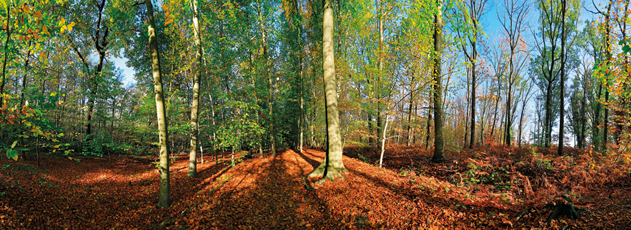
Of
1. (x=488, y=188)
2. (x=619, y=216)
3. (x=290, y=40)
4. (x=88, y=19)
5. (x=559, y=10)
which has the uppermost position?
(x=559, y=10)

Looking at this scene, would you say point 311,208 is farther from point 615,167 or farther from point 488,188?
point 615,167

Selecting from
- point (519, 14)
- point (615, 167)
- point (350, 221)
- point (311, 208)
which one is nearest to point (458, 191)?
point (350, 221)

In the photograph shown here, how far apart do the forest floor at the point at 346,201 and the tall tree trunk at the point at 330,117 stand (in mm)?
469

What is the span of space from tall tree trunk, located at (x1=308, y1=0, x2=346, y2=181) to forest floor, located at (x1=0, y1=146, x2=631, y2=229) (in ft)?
1.54

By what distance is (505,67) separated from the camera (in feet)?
73.9

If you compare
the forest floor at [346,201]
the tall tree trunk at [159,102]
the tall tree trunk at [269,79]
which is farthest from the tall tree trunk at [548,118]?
the tall tree trunk at [159,102]

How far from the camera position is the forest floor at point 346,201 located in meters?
3.95

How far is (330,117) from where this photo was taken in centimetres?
686

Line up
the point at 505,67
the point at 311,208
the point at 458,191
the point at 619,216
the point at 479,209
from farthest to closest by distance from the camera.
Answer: the point at 505,67, the point at 458,191, the point at 311,208, the point at 479,209, the point at 619,216

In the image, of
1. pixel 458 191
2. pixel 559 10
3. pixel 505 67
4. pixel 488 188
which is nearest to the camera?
pixel 458 191

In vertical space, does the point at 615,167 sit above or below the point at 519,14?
below

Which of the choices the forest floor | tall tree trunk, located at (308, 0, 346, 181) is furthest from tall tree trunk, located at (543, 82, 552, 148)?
tall tree trunk, located at (308, 0, 346, 181)

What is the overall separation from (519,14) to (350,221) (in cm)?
2242

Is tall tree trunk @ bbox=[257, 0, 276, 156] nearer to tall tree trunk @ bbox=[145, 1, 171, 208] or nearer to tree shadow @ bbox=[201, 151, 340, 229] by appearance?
tree shadow @ bbox=[201, 151, 340, 229]
